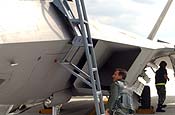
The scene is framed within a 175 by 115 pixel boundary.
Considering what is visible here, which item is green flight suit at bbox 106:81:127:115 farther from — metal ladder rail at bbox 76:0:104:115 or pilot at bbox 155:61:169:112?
pilot at bbox 155:61:169:112

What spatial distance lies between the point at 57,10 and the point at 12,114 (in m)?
2.13

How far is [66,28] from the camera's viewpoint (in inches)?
206

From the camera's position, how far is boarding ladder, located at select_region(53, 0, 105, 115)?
4949mm

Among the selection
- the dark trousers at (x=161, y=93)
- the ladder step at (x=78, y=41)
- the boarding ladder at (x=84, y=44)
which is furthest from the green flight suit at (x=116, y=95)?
the dark trousers at (x=161, y=93)

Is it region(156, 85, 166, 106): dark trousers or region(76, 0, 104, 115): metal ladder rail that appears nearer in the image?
region(76, 0, 104, 115): metal ladder rail

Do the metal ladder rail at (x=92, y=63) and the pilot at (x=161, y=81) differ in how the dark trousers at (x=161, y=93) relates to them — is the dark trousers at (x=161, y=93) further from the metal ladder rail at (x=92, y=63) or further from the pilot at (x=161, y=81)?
the metal ladder rail at (x=92, y=63)

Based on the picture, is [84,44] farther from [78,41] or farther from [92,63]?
[92,63]

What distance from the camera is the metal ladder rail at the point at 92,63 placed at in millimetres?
4930

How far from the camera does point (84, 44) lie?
4.99 meters

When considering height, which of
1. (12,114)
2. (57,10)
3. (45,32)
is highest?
(57,10)

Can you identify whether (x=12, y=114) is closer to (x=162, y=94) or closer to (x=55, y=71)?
(x=55, y=71)

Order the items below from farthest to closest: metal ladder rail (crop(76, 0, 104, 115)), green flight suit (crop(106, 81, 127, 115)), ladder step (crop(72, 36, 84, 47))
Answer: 1. ladder step (crop(72, 36, 84, 47))
2. metal ladder rail (crop(76, 0, 104, 115))
3. green flight suit (crop(106, 81, 127, 115))

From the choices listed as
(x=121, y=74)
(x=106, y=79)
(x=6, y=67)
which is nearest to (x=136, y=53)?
(x=106, y=79)

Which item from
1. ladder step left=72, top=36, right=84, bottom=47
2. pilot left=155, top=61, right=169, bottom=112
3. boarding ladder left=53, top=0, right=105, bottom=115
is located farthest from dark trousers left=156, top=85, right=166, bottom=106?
ladder step left=72, top=36, right=84, bottom=47
